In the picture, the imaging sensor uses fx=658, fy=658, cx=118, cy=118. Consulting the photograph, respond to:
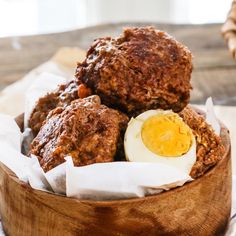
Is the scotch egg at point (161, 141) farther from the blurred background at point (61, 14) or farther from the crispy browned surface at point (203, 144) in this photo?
the blurred background at point (61, 14)

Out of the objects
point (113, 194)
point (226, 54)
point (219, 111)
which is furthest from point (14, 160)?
point (226, 54)

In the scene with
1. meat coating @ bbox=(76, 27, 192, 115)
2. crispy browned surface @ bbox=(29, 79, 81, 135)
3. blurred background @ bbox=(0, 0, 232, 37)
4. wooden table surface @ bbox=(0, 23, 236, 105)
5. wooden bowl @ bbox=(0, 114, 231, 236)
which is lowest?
blurred background @ bbox=(0, 0, 232, 37)

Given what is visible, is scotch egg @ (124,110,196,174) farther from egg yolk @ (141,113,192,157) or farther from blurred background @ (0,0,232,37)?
blurred background @ (0,0,232,37)

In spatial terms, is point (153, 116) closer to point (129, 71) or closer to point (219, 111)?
point (129, 71)

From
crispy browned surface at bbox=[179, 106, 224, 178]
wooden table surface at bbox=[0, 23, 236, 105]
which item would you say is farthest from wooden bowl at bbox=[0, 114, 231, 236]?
wooden table surface at bbox=[0, 23, 236, 105]

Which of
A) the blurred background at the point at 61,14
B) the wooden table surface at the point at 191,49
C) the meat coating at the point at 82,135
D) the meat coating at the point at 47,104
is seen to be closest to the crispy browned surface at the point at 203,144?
the meat coating at the point at 82,135

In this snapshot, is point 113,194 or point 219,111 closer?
point 113,194
